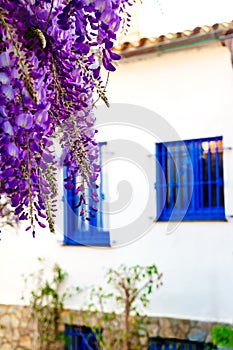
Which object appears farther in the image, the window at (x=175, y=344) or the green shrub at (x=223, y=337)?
the window at (x=175, y=344)

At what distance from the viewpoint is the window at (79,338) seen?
20.8ft

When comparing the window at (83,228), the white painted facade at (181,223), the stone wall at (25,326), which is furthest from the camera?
the window at (83,228)

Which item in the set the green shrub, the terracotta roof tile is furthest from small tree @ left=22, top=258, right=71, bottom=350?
the terracotta roof tile

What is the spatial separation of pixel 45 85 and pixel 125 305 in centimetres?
484

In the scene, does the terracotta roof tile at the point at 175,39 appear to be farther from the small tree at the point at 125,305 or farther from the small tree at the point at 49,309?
the small tree at the point at 49,309

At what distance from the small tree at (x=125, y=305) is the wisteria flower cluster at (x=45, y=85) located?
454 cm

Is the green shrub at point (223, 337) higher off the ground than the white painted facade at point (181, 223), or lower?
lower

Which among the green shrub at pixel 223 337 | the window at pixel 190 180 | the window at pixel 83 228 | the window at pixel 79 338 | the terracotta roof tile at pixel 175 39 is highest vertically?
the terracotta roof tile at pixel 175 39

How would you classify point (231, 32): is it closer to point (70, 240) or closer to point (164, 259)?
point (164, 259)

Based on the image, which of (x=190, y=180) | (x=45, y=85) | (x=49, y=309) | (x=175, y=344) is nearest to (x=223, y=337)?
(x=175, y=344)

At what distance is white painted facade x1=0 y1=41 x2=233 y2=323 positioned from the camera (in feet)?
17.7

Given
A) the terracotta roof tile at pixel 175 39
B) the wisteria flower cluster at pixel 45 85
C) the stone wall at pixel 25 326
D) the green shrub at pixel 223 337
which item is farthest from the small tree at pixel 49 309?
the wisteria flower cluster at pixel 45 85

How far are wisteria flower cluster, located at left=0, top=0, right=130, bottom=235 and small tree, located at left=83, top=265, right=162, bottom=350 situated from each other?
454 centimetres

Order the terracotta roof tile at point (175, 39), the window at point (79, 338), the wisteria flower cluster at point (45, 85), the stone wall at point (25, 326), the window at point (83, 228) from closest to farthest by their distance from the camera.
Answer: the wisteria flower cluster at point (45, 85), the terracotta roof tile at point (175, 39), the stone wall at point (25, 326), the window at point (83, 228), the window at point (79, 338)
